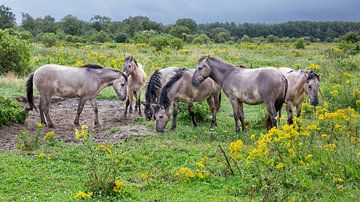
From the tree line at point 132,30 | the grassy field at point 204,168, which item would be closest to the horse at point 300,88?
the grassy field at point 204,168

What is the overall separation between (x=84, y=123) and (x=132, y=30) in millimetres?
54063

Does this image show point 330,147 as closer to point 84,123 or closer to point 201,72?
point 201,72

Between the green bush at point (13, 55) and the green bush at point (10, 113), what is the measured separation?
696cm

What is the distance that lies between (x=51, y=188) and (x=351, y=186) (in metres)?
4.87

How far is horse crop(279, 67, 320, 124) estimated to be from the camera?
445 inches

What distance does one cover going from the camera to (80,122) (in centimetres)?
1258

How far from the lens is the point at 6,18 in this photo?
46.8 m

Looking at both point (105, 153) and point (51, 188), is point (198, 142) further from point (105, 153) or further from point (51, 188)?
point (51, 188)

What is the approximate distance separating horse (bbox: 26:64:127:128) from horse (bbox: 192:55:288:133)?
8.17 ft

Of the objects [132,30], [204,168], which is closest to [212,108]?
[204,168]

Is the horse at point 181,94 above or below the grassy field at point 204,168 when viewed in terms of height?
above

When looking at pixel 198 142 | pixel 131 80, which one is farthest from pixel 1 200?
pixel 131 80

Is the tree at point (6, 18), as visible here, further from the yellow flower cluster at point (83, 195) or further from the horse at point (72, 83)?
the yellow flower cluster at point (83, 195)

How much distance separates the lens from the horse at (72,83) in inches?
465
